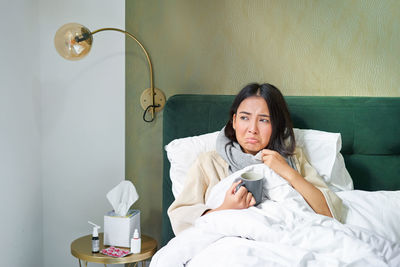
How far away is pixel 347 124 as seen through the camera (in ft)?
6.59

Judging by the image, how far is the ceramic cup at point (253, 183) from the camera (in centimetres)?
150

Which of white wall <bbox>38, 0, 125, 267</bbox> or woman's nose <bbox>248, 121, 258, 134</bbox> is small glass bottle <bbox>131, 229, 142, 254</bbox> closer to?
white wall <bbox>38, 0, 125, 267</bbox>

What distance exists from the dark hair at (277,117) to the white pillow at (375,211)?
1.02 feet

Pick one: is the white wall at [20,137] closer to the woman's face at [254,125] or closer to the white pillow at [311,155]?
the white pillow at [311,155]

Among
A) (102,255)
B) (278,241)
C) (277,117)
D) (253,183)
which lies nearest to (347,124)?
(277,117)

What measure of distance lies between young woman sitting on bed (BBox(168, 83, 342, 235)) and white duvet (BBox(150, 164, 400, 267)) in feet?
0.31

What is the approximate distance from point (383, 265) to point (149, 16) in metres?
1.65

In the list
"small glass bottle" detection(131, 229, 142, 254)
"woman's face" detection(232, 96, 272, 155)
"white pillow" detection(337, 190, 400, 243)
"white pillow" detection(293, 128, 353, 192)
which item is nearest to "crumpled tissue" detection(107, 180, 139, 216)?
"small glass bottle" detection(131, 229, 142, 254)

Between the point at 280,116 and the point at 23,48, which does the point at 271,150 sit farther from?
the point at 23,48

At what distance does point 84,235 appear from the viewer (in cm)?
228

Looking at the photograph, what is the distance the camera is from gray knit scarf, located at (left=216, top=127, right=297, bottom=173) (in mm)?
1737

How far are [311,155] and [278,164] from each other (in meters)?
0.29

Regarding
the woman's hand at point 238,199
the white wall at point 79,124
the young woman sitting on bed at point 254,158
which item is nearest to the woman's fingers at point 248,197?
the woman's hand at point 238,199

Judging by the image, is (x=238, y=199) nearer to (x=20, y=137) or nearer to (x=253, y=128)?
(x=253, y=128)
